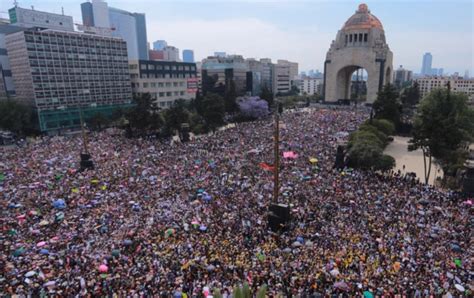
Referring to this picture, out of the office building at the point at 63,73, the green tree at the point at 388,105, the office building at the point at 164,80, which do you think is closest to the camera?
the green tree at the point at 388,105

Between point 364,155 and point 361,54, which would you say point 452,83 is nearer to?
point 361,54

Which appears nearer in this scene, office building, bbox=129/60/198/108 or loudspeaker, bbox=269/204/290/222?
loudspeaker, bbox=269/204/290/222

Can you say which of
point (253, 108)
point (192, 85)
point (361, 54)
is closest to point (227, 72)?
point (192, 85)

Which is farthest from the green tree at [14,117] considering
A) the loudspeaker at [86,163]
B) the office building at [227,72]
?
the office building at [227,72]

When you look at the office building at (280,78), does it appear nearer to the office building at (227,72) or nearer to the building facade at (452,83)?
the office building at (227,72)

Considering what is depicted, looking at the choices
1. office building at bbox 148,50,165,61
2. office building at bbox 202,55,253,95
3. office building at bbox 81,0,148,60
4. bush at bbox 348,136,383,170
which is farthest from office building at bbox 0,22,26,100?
office building at bbox 81,0,148,60

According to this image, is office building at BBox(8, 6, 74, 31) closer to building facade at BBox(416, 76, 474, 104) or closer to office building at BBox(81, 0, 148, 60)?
office building at BBox(81, 0, 148, 60)

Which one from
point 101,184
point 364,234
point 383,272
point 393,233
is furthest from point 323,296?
point 101,184
